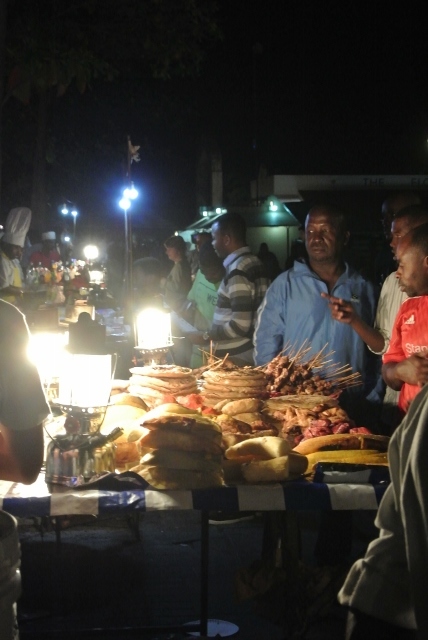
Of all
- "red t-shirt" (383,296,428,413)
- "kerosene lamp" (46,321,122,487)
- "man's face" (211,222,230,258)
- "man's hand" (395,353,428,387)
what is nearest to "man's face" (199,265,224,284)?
"man's face" (211,222,230,258)

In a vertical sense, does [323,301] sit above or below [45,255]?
below

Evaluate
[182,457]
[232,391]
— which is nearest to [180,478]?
[182,457]

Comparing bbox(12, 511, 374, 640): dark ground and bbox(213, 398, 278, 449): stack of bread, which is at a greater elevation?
bbox(213, 398, 278, 449): stack of bread

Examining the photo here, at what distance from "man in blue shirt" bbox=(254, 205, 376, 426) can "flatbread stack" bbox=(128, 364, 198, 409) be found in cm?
95

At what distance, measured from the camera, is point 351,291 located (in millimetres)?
5812

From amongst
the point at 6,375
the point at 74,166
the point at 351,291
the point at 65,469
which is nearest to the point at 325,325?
the point at 351,291

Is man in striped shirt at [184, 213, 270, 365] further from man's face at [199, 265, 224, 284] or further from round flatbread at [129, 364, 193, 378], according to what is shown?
round flatbread at [129, 364, 193, 378]

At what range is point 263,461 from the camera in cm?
368

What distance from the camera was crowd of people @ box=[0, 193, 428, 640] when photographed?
1936 millimetres

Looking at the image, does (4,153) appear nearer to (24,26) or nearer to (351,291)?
(24,26)

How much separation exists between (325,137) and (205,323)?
58.0 feet

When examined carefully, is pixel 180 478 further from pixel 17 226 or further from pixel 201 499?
pixel 17 226

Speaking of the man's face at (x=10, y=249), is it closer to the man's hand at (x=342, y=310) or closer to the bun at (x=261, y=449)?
the man's hand at (x=342, y=310)

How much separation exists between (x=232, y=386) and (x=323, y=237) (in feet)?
4.42
